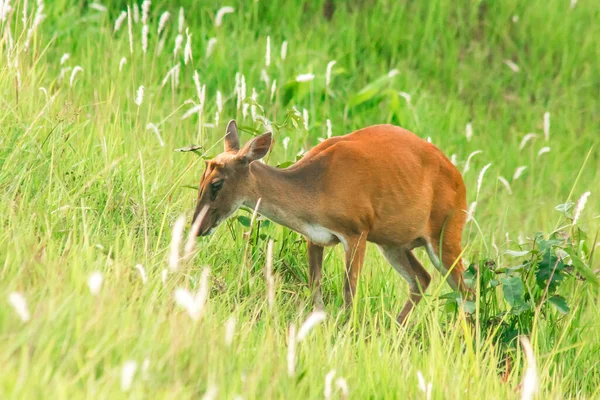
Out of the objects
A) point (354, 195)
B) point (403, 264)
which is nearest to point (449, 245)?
point (403, 264)

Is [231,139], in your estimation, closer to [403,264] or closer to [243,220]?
[243,220]

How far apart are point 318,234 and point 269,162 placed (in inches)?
76.8

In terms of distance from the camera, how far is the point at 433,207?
22.5ft

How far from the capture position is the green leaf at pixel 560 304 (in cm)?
566

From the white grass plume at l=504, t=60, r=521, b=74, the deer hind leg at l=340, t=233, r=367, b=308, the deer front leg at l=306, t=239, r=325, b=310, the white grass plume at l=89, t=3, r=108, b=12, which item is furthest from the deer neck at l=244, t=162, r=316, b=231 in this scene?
the white grass plume at l=504, t=60, r=521, b=74

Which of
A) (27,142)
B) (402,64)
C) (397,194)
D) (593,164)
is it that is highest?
(27,142)

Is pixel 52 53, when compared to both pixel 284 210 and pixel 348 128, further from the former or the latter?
pixel 284 210

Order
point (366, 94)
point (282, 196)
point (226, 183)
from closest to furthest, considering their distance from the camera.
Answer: point (226, 183)
point (282, 196)
point (366, 94)

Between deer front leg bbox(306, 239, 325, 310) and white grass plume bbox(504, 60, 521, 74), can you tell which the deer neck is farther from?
white grass plume bbox(504, 60, 521, 74)

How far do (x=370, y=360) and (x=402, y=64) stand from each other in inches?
254

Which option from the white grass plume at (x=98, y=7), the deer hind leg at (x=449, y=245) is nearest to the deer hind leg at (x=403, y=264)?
the deer hind leg at (x=449, y=245)

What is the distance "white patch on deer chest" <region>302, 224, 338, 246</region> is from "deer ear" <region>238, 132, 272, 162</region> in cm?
56

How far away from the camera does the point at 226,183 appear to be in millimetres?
5836

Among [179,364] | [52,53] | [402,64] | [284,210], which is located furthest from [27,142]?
[402,64]
